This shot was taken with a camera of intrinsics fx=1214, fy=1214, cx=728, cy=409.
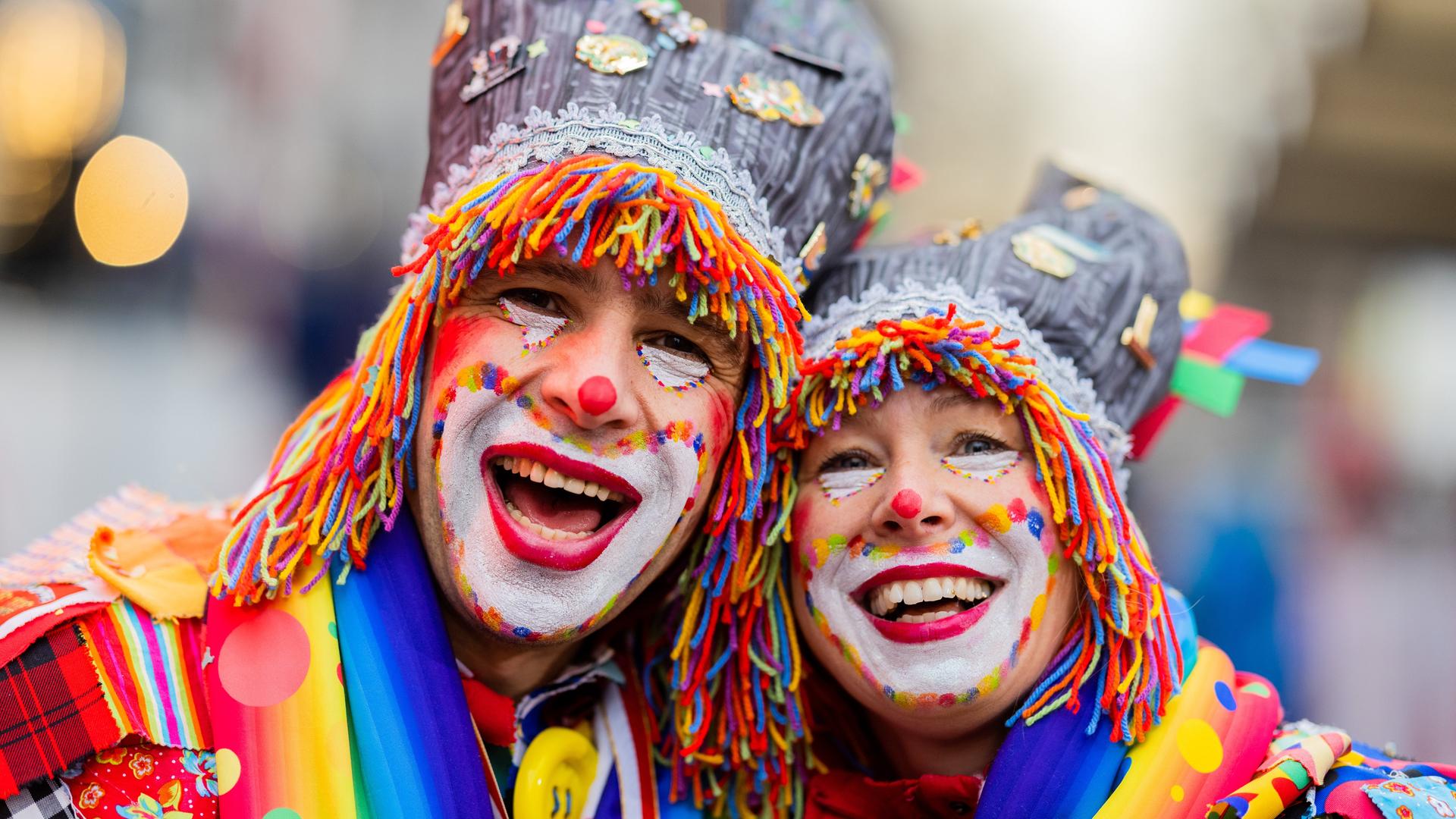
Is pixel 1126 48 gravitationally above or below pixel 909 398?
above

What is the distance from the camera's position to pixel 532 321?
2.00m

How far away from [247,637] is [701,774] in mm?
875

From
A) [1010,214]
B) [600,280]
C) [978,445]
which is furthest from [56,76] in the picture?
[978,445]

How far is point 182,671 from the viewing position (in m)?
1.92

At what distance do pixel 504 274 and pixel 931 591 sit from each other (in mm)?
883

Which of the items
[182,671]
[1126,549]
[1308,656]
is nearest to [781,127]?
[1126,549]

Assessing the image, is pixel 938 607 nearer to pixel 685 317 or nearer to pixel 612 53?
pixel 685 317

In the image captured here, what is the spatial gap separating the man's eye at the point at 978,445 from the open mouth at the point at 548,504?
57 centimetres

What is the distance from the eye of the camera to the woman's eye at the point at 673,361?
203 centimetres

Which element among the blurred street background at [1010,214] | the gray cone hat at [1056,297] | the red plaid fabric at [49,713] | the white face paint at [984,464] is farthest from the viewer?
the blurred street background at [1010,214]

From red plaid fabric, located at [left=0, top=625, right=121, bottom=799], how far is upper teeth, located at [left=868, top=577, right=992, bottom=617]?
3.99 ft

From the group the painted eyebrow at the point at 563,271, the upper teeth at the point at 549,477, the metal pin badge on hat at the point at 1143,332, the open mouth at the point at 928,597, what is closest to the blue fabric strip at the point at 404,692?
the upper teeth at the point at 549,477

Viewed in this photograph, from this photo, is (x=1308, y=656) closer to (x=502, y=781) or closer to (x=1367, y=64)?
(x=502, y=781)

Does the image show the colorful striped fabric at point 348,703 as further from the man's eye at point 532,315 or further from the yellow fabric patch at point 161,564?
the man's eye at point 532,315
